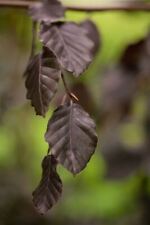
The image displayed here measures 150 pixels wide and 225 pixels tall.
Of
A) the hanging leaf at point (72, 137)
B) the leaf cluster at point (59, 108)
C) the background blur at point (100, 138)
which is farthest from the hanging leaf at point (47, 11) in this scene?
the background blur at point (100, 138)

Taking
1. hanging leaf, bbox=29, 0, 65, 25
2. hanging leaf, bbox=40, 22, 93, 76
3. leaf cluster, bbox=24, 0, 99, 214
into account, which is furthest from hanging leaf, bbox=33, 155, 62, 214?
hanging leaf, bbox=29, 0, 65, 25

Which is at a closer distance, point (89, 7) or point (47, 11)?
point (47, 11)

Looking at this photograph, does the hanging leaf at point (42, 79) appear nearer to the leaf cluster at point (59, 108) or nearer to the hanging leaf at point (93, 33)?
the leaf cluster at point (59, 108)

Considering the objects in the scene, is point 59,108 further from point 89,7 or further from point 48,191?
point 89,7

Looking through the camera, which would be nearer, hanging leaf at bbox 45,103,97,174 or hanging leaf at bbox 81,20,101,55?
hanging leaf at bbox 45,103,97,174

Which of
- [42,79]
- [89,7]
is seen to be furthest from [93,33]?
[42,79]

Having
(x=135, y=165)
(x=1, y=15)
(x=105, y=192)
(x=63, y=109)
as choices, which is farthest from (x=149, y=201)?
(x=63, y=109)

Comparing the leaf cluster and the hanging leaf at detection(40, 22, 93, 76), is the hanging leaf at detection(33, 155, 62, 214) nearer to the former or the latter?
the leaf cluster
